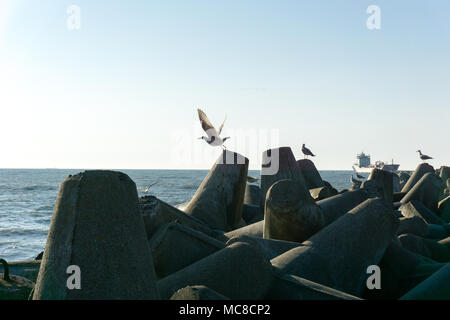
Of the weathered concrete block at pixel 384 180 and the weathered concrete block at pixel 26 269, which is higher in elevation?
the weathered concrete block at pixel 384 180

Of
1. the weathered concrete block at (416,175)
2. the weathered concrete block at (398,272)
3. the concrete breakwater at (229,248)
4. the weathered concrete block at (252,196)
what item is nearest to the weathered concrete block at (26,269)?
the concrete breakwater at (229,248)

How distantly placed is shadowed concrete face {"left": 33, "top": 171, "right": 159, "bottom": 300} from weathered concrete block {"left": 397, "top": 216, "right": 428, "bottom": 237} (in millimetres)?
4074

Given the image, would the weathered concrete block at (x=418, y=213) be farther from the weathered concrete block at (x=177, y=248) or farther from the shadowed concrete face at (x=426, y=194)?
the weathered concrete block at (x=177, y=248)

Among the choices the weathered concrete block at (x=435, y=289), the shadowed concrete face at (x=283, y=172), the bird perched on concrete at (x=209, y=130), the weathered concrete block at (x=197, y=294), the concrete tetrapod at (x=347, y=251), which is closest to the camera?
the weathered concrete block at (x=197, y=294)

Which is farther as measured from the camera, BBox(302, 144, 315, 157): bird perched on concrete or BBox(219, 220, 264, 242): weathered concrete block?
BBox(302, 144, 315, 157): bird perched on concrete

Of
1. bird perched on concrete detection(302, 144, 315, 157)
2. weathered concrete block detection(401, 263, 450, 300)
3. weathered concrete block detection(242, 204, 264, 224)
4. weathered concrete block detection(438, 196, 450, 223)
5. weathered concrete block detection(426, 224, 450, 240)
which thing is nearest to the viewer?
weathered concrete block detection(401, 263, 450, 300)

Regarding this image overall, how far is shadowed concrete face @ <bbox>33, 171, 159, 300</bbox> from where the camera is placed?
7.46 ft

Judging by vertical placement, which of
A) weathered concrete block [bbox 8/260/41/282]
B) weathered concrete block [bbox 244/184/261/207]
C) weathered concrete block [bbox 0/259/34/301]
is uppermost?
weathered concrete block [bbox 0/259/34/301]

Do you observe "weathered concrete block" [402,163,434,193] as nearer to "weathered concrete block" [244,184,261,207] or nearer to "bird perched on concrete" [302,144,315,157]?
"bird perched on concrete" [302,144,315,157]

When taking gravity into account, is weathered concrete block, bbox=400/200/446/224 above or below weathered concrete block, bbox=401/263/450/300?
below

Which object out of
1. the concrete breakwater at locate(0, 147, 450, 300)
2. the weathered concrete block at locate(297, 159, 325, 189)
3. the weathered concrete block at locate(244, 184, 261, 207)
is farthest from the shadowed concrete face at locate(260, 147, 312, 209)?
the weathered concrete block at locate(244, 184, 261, 207)

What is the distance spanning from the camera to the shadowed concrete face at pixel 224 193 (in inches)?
266

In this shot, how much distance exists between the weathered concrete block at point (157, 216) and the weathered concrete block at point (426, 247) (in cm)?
204
